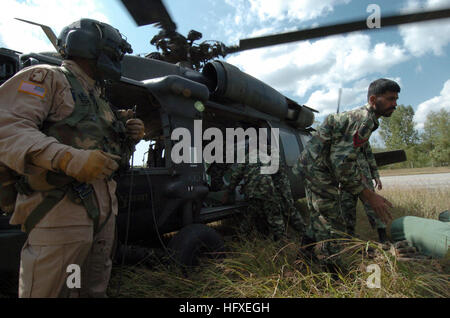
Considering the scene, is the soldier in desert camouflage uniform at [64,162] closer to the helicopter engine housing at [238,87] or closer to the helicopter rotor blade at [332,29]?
the helicopter rotor blade at [332,29]

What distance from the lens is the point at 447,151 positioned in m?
32.8

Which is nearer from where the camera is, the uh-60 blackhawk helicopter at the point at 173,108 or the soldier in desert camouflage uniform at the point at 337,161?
the uh-60 blackhawk helicopter at the point at 173,108

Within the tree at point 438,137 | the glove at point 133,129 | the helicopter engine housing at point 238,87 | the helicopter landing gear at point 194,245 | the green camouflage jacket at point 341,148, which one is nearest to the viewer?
the glove at point 133,129

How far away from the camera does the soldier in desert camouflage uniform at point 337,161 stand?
8.19ft

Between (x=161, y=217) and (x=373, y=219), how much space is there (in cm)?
289

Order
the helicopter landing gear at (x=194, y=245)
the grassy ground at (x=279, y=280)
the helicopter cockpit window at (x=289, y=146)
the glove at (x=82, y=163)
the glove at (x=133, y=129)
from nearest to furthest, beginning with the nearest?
the glove at (x=82, y=163) → the glove at (x=133, y=129) → the grassy ground at (x=279, y=280) → the helicopter landing gear at (x=194, y=245) → the helicopter cockpit window at (x=289, y=146)

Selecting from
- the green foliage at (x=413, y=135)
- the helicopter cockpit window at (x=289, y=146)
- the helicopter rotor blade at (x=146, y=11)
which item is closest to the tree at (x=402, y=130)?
the green foliage at (x=413, y=135)

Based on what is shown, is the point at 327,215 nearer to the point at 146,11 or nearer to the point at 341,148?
the point at 341,148

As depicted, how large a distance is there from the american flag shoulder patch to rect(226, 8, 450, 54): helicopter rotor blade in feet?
7.44

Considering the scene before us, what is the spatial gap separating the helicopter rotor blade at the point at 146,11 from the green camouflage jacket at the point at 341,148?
1749 millimetres

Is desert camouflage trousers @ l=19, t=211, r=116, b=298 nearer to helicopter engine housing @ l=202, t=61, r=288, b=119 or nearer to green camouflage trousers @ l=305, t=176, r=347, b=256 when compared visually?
green camouflage trousers @ l=305, t=176, r=347, b=256

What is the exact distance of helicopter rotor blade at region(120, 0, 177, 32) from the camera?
173 centimetres

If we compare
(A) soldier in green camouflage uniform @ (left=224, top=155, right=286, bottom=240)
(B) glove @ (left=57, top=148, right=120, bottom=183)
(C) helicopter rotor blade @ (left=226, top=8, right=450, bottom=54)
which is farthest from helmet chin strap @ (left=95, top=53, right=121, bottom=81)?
(A) soldier in green camouflage uniform @ (left=224, top=155, right=286, bottom=240)

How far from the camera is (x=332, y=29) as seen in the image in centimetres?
253
